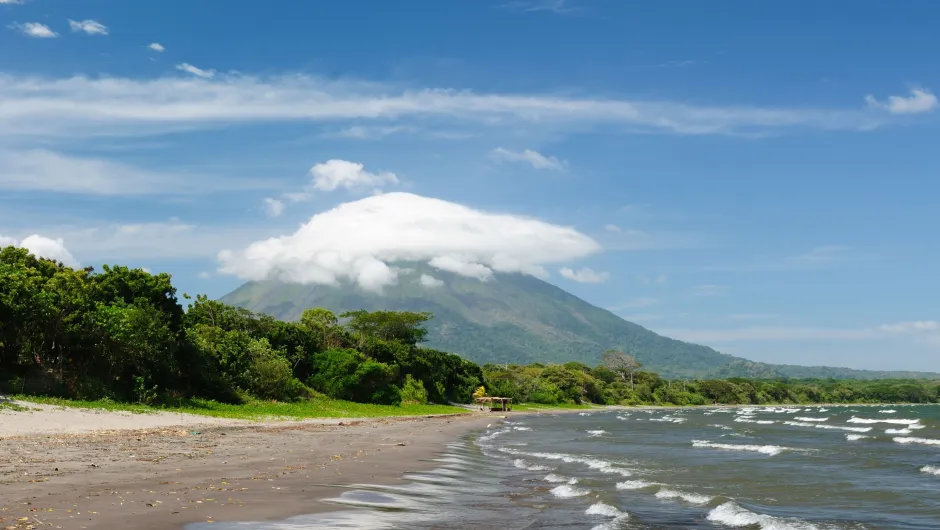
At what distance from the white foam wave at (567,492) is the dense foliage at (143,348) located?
3308 centimetres

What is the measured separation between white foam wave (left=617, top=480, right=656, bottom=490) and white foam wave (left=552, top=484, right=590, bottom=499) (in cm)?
209

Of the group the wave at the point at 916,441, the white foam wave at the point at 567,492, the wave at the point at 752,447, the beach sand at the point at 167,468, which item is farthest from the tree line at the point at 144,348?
the wave at the point at 916,441

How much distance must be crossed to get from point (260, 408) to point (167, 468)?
37409mm

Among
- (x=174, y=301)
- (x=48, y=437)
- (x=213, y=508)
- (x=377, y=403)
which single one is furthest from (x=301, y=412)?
(x=213, y=508)

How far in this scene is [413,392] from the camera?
96625 mm

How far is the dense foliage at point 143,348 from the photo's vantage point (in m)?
42.8

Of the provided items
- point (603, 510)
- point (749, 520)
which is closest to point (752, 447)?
point (749, 520)

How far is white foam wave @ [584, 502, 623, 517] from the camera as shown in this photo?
16.8 m

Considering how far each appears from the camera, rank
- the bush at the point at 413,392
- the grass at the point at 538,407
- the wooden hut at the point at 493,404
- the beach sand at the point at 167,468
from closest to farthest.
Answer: the beach sand at the point at 167,468, the bush at the point at 413,392, the wooden hut at the point at 493,404, the grass at the point at 538,407

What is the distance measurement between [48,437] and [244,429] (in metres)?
12.8

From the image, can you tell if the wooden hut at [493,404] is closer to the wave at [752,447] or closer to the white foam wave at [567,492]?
the wave at [752,447]

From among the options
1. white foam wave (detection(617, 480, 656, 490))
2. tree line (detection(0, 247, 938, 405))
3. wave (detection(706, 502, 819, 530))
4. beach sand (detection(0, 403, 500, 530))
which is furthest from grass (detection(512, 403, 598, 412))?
wave (detection(706, 502, 819, 530))

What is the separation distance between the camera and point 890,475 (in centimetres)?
2817

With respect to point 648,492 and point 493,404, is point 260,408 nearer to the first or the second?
point 648,492
